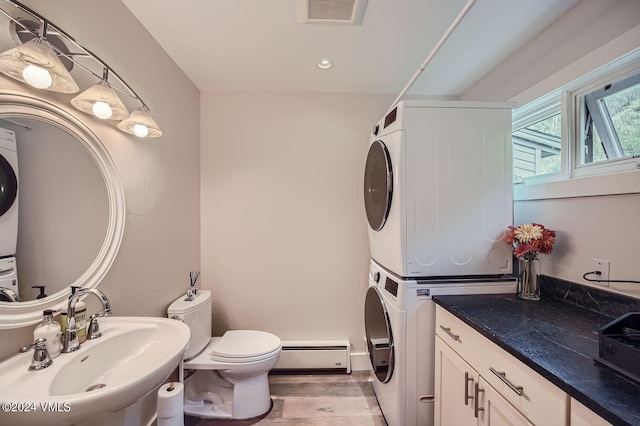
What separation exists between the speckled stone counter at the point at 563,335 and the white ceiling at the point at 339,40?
148 centimetres

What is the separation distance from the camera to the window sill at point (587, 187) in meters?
1.06

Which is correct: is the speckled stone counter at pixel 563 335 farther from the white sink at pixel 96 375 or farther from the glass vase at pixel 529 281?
the white sink at pixel 96 375

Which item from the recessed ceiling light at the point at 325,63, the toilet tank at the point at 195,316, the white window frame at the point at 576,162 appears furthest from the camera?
the recessed ceiling light at the point at 325,63

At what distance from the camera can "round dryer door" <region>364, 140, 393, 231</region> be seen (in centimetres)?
151

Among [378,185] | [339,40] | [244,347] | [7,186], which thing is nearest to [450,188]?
[378,185]

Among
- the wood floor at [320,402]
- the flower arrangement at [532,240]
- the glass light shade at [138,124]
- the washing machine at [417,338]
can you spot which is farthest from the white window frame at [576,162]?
the glass light shade at [138,124]

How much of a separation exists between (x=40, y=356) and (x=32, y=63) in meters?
0.97

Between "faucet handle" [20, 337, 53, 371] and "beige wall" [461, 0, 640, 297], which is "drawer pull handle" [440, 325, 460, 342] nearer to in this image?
"beige wall" [461, 0, 640, 297]

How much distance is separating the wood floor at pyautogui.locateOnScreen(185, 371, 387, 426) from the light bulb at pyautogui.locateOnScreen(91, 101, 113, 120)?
191 cm

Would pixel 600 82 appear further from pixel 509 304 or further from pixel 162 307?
pixel 162 307

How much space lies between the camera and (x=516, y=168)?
177cm

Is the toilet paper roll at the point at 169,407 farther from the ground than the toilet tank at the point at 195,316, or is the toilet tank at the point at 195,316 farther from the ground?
the toilet tank at the point at 195,316

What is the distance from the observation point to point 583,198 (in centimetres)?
125

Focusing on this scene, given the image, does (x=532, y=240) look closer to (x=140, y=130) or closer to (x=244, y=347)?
(x=244, y=347)
